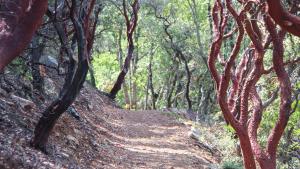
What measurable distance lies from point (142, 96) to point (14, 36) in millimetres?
33851

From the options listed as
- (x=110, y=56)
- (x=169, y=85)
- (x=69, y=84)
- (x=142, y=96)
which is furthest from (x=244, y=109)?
(x=142, y=96)

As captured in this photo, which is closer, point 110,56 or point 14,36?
point 14,36

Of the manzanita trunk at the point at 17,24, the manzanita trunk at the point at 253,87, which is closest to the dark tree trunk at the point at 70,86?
the manzanita trunk at the point at 253,87

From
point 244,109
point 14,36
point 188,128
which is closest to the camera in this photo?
point 14,36

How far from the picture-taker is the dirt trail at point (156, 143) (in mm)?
10672

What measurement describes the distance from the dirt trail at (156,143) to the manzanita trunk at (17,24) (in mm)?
6043

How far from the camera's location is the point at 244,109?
7703mm

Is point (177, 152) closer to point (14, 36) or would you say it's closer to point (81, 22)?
point (81, 22)

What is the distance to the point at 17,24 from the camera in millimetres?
4301

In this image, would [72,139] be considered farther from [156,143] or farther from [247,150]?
[156,143]

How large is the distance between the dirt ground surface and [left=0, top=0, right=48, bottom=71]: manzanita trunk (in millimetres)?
1962

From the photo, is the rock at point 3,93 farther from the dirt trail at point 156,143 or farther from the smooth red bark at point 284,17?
the smooth red bark at point 284,17

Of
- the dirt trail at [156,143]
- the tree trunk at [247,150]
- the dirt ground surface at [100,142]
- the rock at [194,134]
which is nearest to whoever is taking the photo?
the dirt ground surface at [100,142]

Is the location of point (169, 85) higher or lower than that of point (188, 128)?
higher
